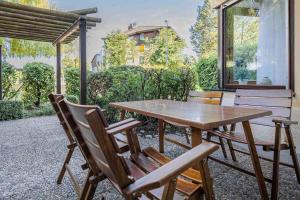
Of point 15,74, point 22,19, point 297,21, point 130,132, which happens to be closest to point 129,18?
point 15,74

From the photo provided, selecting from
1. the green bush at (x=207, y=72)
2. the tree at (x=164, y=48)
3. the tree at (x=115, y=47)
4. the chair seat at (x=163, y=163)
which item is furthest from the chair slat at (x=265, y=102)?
the tree at (x=164, y=48)

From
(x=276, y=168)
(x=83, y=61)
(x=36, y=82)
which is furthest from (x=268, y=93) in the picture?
(x=36, y=82)

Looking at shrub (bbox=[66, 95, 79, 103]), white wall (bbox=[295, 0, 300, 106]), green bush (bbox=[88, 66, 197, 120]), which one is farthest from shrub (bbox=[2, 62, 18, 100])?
white wall (bbox=[295, 0, 300, 106])

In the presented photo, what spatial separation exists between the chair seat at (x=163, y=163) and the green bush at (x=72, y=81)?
5505 millimetres

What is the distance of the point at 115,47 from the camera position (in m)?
16.0

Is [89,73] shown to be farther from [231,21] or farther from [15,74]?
[15,74]

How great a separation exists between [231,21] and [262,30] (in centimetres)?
82

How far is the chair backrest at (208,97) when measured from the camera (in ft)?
9.61

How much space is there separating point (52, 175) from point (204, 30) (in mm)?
20939

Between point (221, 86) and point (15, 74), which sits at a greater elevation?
point (15, 74)

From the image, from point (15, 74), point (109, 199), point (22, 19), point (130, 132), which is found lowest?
point (109, 199)

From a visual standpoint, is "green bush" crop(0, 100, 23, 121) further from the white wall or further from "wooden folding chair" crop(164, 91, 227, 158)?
the white wall

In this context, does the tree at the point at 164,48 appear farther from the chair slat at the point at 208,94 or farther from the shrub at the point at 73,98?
the chair slat at the point at 208,94

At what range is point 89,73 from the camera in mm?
4891
